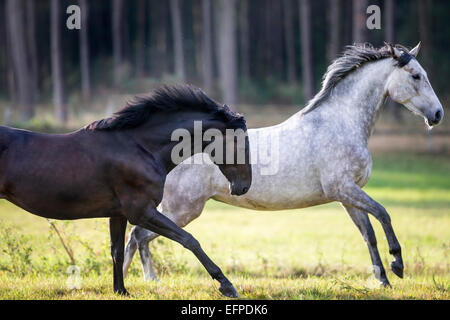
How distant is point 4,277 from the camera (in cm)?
683

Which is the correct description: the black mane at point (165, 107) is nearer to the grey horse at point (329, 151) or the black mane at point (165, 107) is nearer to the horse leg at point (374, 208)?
the grey horse at point (329, 151)

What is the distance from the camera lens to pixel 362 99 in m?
6.91

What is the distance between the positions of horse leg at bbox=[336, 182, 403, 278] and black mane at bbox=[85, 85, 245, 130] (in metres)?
1.52

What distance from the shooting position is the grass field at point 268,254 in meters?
5.97

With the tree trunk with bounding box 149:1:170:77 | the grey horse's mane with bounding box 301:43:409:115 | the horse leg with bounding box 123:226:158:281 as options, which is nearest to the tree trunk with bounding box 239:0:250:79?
the tree trunk with bounding box 149:1:170:77

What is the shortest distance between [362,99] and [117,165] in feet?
10.1

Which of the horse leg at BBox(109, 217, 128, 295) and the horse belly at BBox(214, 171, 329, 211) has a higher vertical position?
the horse belly at BBox(214, 171, 329, 211)

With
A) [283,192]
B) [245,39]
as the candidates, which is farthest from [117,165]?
[245,39]

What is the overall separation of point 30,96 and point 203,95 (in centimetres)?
2723

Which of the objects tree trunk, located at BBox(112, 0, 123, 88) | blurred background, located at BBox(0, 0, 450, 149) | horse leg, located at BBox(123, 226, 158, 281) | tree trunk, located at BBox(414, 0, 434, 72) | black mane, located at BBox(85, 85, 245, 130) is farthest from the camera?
tree trunk, located at BBox(112, 0, 123, 88)

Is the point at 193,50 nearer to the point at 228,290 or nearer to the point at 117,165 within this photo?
the point at 117,165

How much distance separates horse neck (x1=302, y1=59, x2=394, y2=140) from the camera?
6.84 m

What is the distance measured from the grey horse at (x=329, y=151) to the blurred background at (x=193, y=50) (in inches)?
816

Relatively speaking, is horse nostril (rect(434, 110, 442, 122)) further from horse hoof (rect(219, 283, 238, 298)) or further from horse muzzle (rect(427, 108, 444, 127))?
horse hoof (rect(219, 283, 238, 298))
